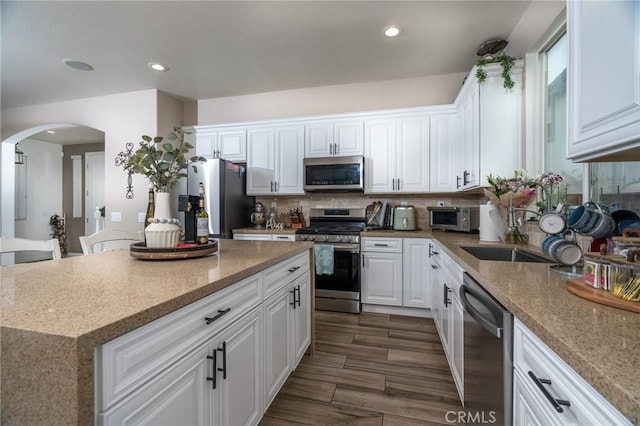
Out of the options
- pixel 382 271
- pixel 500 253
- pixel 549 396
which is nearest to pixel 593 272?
pixel 549 396

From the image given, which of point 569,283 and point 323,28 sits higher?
point 323,28

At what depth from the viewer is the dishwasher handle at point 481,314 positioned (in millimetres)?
961

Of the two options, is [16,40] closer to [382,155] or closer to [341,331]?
[382,155]

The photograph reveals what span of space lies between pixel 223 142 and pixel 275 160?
0.79 metres

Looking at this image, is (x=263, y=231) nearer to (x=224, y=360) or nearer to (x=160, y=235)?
(x=160, y=235)

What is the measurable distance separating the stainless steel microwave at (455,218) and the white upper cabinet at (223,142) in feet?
8.11

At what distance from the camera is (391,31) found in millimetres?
2479

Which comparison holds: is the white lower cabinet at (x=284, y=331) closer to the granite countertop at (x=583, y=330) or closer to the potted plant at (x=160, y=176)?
the potted plant at (x=160, y=176)

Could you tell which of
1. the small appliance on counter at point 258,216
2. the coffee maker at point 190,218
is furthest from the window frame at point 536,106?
the small appliance on counter at point 258,216

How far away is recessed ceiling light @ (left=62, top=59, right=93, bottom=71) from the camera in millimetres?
2990

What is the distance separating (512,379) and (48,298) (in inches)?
55.5

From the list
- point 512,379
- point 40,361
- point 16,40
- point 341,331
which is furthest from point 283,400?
point 16,40

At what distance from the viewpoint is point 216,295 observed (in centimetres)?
103

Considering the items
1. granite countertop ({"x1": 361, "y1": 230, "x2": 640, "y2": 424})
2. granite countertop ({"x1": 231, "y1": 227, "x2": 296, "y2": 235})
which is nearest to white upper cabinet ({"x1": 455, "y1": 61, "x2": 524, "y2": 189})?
granite countertop ({"x1": 361, "y1": 230, "x2": 640, "y2": 424})
